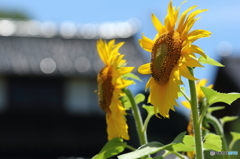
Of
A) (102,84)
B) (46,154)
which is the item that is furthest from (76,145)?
(102,84)

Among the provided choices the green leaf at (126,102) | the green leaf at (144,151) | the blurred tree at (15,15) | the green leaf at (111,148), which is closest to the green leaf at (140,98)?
the green leaf at (126,102)

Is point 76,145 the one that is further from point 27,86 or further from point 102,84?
point 102,84

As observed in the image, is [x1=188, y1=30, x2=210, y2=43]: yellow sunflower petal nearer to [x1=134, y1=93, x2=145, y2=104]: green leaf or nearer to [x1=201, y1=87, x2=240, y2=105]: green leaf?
[x1=201, y1=87, x2=240, y2=105]: green leaf

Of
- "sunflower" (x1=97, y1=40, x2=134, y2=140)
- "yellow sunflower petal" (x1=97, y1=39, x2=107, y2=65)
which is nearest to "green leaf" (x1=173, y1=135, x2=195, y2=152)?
"sunflower" (x1=97, y1=40, x2=134, y2=140)

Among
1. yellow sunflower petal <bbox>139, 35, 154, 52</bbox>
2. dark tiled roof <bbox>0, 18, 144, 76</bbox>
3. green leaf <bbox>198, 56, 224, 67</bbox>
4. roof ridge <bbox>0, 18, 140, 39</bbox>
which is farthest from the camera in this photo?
roof ridge <bbox>0, 18, 140, 39</bbox>

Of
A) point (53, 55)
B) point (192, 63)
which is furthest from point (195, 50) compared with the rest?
point (53, 55)

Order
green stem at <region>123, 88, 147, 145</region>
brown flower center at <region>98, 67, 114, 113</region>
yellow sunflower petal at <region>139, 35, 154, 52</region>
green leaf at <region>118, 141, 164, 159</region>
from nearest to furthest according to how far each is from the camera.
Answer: green leaf at <region>118, 141, 164, 159</region> → yellow sunflower petal at <region>139, 35, 154, 52</region> → green stem at <region>123, 88, 147, 145</region> → brown flower center at <region>98, 67, 114, 113</region>

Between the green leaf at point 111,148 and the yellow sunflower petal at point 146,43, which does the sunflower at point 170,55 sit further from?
the green leaf at point 111,148
